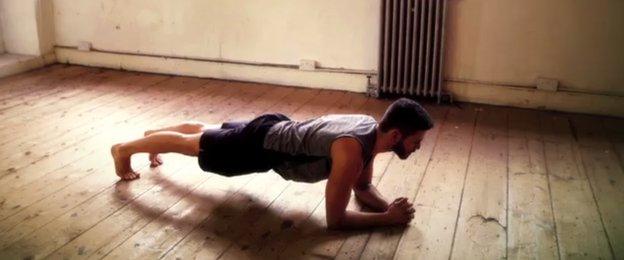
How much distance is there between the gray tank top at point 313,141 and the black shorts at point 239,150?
3cm

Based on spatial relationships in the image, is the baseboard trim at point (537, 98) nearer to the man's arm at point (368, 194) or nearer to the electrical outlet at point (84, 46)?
the man's arm at point (368, 194)

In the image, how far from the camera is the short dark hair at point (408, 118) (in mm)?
1875

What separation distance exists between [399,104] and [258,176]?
0.91 metres

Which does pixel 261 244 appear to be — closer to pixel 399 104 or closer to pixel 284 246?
pixel 284 246

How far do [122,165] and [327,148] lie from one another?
1.05 meters

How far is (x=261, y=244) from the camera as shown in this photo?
6.52 feet

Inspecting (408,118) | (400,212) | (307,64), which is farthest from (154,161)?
(307,64)

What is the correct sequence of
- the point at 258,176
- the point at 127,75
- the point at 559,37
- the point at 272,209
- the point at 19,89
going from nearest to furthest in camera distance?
the point at 272,209, the point at 258,176, the point at 559,37, the point at 19,89, the point at 127,75

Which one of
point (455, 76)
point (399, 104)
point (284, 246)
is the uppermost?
point (399, 104)

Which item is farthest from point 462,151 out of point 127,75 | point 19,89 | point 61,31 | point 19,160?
point 61,31

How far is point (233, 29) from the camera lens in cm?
409

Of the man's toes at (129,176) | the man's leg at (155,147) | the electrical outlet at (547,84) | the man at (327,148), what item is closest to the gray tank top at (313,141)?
the man at (327,148)

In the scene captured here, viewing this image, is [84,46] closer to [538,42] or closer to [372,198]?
[372,198]

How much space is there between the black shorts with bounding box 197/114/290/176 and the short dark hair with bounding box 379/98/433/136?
1.58 feet
